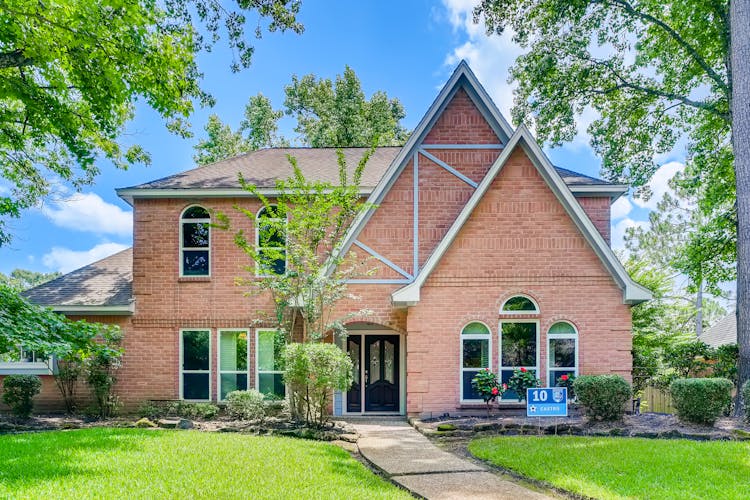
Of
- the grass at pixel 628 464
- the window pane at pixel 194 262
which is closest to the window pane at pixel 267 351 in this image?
the window pane at pixel 194 262

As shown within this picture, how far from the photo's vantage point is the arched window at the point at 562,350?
12.3m

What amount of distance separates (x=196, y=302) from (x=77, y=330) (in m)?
4.34

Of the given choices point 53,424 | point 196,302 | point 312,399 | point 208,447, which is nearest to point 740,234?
point 312,399

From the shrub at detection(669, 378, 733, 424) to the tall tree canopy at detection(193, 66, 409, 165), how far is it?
69.7 ft

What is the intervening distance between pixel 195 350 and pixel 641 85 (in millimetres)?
16746

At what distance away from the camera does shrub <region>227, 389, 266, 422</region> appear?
1259 centimetres

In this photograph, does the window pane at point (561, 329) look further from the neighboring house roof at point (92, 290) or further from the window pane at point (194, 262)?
the neighboring house roof at point (92, 290)

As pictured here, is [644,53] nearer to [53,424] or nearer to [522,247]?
[522,247]

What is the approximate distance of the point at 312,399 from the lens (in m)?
11.4

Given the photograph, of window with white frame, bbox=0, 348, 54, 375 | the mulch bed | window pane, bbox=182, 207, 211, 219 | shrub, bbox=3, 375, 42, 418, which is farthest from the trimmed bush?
window with white frame, bbox=0, 348, 54, 375

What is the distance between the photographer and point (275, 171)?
15.8 m

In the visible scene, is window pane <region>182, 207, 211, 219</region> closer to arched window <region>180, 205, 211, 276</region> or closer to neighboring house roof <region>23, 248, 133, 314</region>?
arched window <region>180, 205, 211, 276</region>

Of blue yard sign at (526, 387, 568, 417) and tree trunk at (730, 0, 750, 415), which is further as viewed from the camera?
tree trunk at (730, 0, 750, 415)

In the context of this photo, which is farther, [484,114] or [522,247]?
[484,114]
